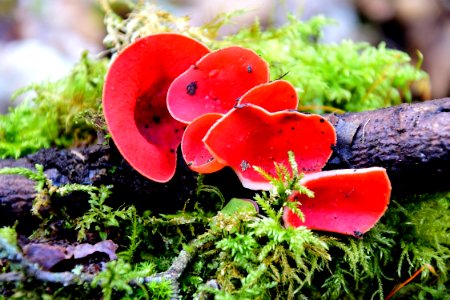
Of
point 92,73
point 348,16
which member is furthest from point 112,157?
point 348,16

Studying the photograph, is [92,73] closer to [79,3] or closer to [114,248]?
[114,248]

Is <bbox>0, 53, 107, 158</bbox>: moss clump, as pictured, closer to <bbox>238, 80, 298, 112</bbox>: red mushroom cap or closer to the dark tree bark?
<bbox>238, 80, 298, 112</bbox>: red mushroom cap

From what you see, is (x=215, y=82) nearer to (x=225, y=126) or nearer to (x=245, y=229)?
(x=225, y=126)

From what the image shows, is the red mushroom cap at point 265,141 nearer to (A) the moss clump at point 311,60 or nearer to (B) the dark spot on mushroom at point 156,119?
(B) the dark spot on mushroom at point 156,119

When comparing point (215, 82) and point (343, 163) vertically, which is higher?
point (215, 82)

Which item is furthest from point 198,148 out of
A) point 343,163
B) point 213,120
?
point 343,163

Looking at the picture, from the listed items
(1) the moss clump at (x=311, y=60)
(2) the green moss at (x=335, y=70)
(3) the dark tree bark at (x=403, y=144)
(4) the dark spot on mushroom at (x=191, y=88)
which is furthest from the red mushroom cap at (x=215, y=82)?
(2) the green moss at (x=335, y=70)

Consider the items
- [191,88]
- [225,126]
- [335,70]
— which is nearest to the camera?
[225,126]
